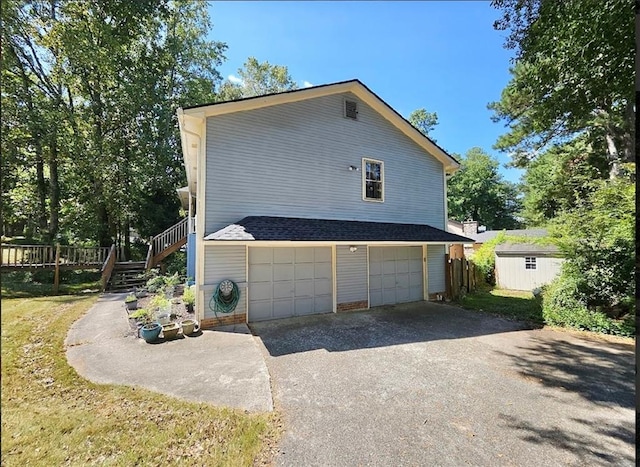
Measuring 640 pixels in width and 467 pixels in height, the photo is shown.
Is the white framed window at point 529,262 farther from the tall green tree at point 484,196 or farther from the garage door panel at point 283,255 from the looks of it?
the tall green tree at point 484,196

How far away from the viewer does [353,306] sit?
33.3 ft

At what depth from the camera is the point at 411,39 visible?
6336 mm

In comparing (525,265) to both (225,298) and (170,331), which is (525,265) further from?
(170,331)

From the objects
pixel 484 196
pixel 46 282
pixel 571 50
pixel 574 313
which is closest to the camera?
pixel 571 50

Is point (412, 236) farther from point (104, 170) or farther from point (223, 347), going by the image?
point (104, 170)

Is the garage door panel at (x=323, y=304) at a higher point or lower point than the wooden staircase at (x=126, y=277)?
lower

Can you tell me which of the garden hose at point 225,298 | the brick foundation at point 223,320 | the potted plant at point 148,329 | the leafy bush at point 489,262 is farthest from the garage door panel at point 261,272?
the leafy bush at point 489,262

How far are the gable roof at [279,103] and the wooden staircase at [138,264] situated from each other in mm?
3539

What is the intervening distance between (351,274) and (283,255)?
2.58 m

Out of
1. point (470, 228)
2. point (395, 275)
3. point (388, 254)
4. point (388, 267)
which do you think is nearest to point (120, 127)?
point (388, 254)

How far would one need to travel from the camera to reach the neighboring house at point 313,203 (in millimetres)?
8117

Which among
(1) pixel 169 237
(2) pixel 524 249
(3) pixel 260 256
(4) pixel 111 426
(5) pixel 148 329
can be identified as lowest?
(4) pixel 111 426

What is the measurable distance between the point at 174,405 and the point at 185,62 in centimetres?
2495

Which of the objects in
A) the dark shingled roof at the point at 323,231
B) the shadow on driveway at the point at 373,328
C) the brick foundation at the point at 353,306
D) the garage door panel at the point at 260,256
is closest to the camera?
the shadow on driveway at the point at 373,328
